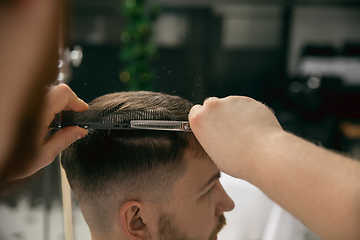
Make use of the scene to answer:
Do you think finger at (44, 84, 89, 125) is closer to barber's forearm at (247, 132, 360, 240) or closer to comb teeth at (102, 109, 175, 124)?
comb teeth at (102, 109, 175, 124)

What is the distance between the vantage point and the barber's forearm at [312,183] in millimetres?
344

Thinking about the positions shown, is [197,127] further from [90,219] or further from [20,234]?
[20,234]

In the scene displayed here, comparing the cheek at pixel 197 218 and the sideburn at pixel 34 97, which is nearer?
the sideburn at pixel 34 97

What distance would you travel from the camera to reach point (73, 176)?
0.77 metres

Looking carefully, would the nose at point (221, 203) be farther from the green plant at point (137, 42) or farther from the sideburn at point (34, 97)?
the sideburn at point (34, 97)

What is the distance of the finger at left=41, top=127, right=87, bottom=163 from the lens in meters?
0.61

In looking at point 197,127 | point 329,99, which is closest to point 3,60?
point 197,127

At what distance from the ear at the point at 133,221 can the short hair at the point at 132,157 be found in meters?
0.02

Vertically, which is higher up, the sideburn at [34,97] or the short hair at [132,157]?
the sideburn at [34,97]

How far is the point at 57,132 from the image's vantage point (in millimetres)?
625

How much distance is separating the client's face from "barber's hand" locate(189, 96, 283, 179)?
27 centimetres

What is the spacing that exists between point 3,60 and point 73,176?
24.5 inches

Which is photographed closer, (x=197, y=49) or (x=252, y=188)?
(x=197, y=49)

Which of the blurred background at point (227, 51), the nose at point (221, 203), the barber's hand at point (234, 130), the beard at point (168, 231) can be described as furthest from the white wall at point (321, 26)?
the beard at point (168, 231)
